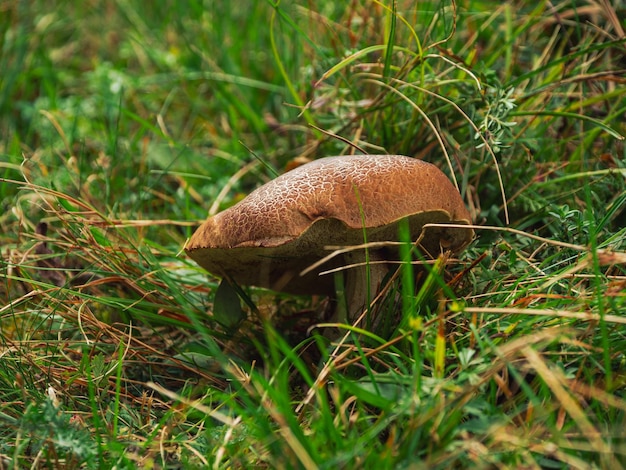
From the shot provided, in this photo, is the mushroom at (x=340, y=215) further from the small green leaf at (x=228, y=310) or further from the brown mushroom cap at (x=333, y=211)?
the small green leaf at (x=228, y=310)

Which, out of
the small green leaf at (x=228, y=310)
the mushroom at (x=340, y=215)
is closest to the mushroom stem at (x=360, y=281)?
the mushroom at (x=340, y=215)

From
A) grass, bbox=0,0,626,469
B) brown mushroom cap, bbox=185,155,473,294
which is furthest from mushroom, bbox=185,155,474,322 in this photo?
grass, bbox=0,0,626,469

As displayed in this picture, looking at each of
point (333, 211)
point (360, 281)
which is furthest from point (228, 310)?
point (333, 211)

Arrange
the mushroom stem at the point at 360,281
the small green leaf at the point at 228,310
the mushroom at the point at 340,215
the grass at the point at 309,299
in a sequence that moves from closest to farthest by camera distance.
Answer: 1. the grass at the point at 309,299
2. the mushroom at the point at 340,215
3. the mushroom stem at the point at 360,281
4. the small green leaf at the point at 228,310

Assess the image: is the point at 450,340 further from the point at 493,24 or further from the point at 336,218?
the point at 493,24

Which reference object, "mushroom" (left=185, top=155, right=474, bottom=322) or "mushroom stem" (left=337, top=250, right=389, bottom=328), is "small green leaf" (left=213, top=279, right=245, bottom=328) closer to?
"mushroom" (left=185, top=155, right=474, bottom=322)

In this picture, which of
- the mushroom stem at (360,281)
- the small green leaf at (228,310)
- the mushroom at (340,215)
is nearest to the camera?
the mushroom at (340,215)

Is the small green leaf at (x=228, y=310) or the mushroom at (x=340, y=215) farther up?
the mushroom at (x=340, y=215)

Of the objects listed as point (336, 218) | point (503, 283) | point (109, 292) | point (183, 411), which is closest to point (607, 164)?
point (503, 283)
